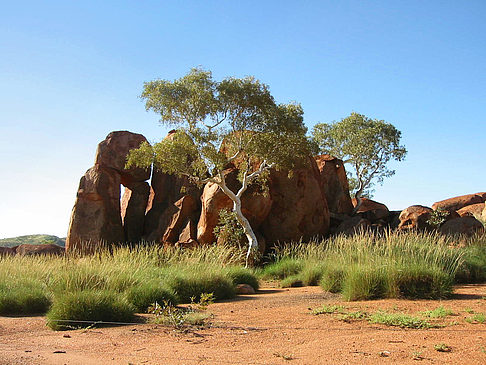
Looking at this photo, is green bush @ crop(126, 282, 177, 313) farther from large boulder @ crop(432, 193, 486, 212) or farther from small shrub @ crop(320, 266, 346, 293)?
large boulder @ crop(432, 193, 486, 212)

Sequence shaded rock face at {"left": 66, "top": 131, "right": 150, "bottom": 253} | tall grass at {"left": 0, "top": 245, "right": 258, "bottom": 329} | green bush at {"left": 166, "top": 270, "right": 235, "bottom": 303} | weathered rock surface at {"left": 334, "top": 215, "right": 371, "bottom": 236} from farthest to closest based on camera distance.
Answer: weathered rock surface at {"left": 334, "top": 215, "right": 371, "bottom": 236}, shaded rock face at {"left": 66, "top": 131, "right": 150, "bottom": 253}, green bush at {"left": 166, "top": 270, "right": 235, "bottom": 303}, tall grass at {"left": 0, "top": 245, "right": 258, "bottom": 329}

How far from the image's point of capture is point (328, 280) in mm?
11664

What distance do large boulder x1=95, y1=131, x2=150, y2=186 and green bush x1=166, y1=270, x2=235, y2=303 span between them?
1398 cm

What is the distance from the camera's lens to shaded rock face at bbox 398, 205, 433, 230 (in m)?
26.2

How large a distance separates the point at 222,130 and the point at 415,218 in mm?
12680

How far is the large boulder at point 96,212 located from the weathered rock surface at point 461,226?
17.0 meters

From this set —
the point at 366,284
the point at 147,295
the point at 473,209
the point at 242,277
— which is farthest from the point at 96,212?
the point at 473,209

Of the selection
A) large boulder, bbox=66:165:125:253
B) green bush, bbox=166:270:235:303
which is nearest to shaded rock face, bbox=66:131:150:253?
large boulder, bbox=66:165:125:253

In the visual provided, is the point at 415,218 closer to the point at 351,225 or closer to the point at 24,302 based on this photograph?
the point at 351,225

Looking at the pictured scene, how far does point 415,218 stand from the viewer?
26.6 metres

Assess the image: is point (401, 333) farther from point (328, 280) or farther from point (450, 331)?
point (328, 280)

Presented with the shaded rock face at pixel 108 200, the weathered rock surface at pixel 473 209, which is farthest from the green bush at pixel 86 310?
the weathered rock surface at pixel 473 209

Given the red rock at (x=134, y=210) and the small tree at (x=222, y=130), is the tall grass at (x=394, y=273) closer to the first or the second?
the small tree at (x=222, y=130)

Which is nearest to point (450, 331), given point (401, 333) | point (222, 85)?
point (401, 333)
